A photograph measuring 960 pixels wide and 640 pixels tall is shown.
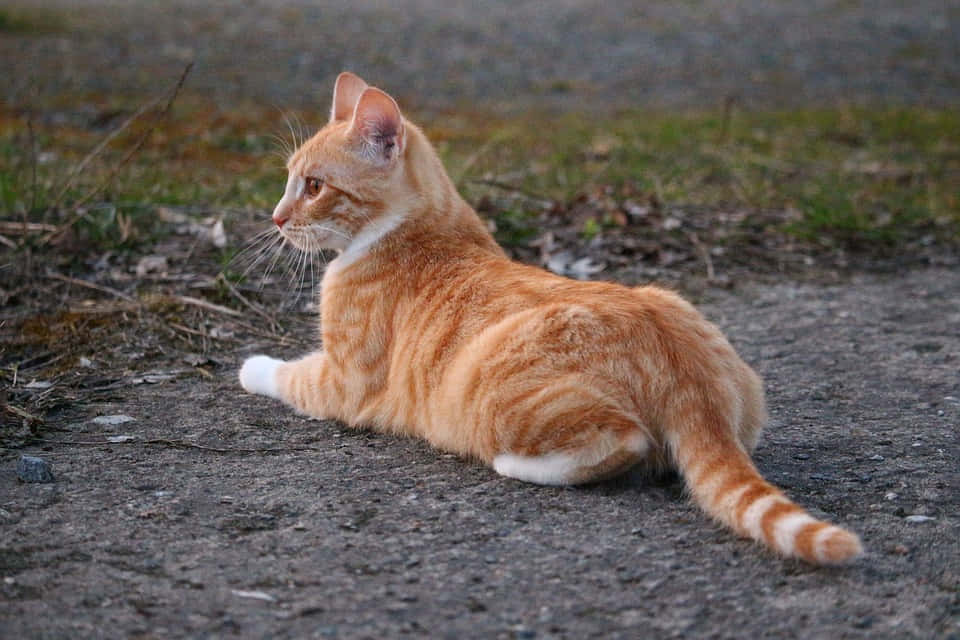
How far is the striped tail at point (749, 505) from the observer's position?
261 cm

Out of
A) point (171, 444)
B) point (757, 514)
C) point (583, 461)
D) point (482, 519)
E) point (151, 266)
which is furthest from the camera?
point (151, 266)

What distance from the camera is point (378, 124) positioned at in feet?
13.0

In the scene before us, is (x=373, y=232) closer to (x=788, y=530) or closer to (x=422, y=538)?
(x=422, y=538)

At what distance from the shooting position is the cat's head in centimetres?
398

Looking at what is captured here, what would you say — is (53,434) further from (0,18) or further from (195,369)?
(0,18)

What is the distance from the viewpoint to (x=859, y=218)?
659 centimetres

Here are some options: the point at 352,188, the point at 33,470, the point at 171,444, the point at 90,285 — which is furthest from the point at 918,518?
the point at 90,285

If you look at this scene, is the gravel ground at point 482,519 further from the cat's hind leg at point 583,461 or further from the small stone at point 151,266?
the small stone at point 151,266

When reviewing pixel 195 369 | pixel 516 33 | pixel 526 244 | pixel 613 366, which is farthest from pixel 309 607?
pixel 516 33

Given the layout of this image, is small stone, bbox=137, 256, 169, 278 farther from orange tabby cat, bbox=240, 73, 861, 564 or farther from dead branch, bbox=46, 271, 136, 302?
orange tabby cat, bbox=240, 73, 861, 564

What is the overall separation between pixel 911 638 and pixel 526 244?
3.87m

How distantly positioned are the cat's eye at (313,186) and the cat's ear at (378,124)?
21 cm

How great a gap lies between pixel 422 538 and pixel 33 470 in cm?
123

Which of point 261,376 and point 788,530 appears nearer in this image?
point 788,530
